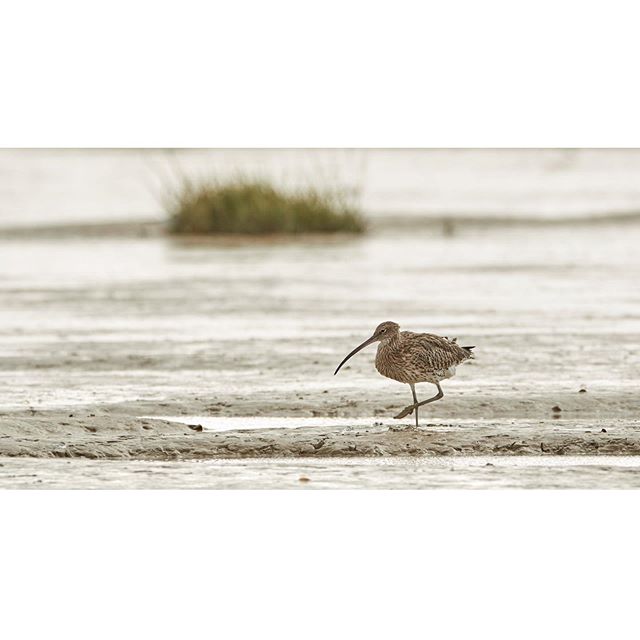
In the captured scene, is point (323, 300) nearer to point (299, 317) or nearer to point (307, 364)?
point (299, 317)

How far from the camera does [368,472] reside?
7102mm

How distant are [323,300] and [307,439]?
20.0 ft

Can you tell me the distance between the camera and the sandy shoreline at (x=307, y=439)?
24.6 ft

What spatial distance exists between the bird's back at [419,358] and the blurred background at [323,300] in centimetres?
27

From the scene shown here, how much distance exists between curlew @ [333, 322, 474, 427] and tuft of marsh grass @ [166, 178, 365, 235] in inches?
500

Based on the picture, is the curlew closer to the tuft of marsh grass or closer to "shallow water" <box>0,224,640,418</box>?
"shallow water" <box>0,224,640,418</box>

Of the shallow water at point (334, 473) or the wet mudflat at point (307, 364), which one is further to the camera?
the wet mudflat at point (307, 364)

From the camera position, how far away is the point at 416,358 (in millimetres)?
8594

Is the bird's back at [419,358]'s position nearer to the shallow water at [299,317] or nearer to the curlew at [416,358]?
the curlew at [416,358]

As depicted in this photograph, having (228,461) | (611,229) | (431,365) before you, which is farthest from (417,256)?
(228,461)

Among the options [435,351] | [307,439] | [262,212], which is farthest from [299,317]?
[262,212]

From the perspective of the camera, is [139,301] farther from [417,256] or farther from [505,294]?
[417,256]

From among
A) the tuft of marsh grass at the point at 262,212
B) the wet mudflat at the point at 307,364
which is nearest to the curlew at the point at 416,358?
the wet mudflat at the point at 307,364

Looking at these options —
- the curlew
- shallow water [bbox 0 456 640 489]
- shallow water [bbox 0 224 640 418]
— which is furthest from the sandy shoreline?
shallow water [bbox 0 224 640 418]
